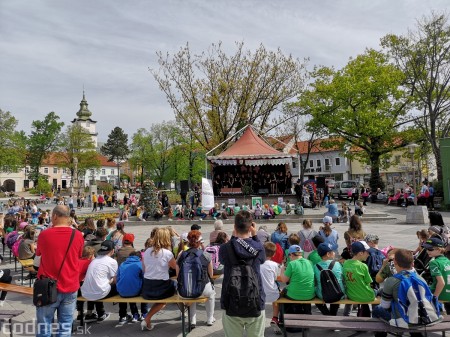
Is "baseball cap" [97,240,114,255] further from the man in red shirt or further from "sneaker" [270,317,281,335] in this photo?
"sneaker" [270,317,281,335]

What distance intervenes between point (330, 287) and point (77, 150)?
64.1 metres

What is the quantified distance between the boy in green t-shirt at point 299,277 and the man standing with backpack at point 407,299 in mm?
1181

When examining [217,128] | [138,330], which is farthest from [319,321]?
[217,128]

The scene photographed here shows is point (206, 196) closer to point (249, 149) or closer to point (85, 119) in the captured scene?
point (249, 149)

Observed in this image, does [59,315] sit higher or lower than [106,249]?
lower

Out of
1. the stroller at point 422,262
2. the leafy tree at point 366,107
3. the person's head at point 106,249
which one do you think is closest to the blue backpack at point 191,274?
the person's head at point 106,249

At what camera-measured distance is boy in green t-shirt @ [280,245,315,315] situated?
4926 millimetres

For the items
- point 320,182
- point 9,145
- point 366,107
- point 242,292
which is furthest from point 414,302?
point 9,145

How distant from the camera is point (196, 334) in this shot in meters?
5.03

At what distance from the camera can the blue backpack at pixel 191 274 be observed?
4.85 metres

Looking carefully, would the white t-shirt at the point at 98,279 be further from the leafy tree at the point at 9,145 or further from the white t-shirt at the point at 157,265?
the leafy tree at the point at 9,145

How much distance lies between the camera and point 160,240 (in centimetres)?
525

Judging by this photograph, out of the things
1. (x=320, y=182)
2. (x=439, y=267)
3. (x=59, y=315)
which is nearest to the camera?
(x=59, y=315)

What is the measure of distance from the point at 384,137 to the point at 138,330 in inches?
1218
